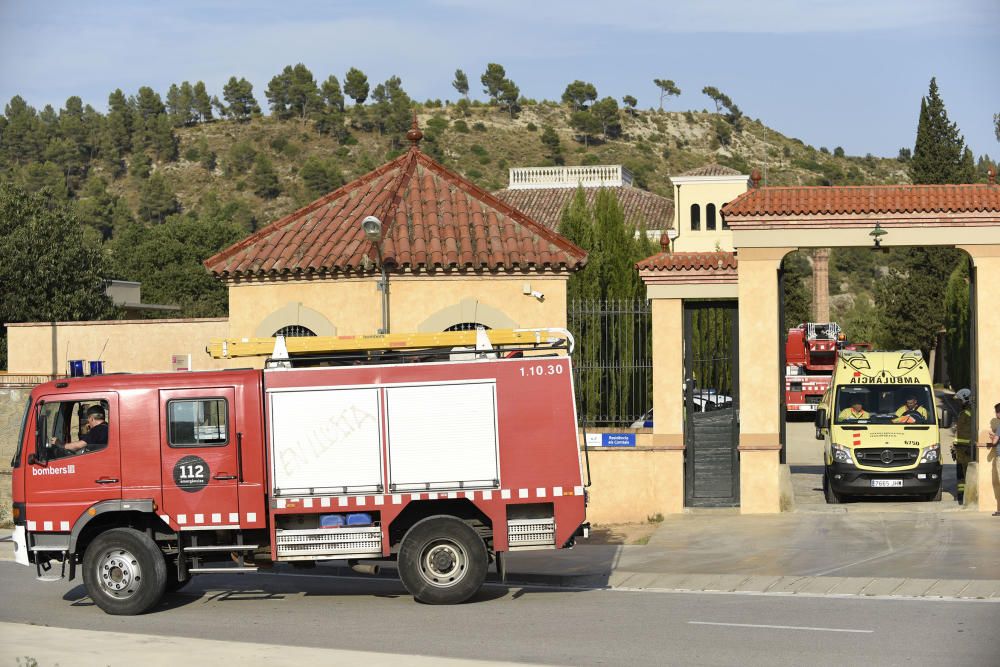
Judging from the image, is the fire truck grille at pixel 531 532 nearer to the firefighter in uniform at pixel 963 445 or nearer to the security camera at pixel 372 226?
the security camera at pixel 372 226

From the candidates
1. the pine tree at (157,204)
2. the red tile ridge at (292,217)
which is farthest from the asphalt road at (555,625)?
the pine tree at (157,204)

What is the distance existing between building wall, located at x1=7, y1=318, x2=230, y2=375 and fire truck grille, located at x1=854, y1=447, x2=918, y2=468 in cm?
1794

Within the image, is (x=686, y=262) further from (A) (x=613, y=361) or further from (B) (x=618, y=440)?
(B) (x=618, y=440)

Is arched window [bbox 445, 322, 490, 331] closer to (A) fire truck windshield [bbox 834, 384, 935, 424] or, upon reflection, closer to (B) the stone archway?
(B) the stone archway

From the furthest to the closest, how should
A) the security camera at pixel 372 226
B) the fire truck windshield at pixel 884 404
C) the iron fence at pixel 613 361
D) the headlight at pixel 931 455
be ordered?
the fire truck windshield at pixel 884 404 < the iron fence at pixel 613 361 < the headlight at pixel 931 455 < the security camera at pixel 372 226

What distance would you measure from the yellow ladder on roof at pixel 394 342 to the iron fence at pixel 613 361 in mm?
7104

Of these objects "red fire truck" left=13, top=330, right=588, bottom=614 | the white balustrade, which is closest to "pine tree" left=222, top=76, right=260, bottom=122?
the white balustrade

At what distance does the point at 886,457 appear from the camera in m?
21.0

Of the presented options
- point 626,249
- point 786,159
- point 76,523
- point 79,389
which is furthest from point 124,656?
point 786,159

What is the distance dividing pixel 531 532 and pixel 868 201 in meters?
9.88

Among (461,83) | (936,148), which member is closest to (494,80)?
(461,83)

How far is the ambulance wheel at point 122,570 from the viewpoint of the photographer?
13359mm

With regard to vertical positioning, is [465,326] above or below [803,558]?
above

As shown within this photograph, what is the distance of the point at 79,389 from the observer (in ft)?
44.9
